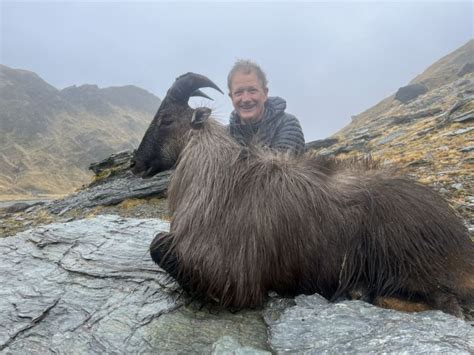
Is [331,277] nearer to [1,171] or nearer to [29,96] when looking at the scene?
[1,171]

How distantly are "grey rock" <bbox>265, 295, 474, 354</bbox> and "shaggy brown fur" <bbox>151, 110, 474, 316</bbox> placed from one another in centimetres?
30

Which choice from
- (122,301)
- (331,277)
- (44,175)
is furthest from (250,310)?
(44,175)

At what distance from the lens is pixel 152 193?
32.1 ft

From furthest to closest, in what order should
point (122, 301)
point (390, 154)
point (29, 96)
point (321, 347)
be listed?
point (29, 96), point (390, 154), point (122, 301), point (321, 347)

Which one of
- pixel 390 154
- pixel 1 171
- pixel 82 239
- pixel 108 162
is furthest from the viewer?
pixel 1 171

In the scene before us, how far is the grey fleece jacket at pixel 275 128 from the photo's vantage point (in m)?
5.27

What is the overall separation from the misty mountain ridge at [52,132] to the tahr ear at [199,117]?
245 feet

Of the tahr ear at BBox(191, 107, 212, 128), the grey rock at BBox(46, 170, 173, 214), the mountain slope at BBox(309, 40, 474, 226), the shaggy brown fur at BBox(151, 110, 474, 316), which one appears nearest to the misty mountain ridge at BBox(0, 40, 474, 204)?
the mountain slope at BBox(309, 40, 474, 226)

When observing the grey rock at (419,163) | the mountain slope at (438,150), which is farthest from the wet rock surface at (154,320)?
the grey rock at (419,163)

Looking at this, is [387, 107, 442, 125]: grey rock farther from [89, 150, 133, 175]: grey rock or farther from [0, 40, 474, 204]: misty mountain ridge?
[89, 150, 133, 175]: grey rock

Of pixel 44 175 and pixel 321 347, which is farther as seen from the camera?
pixel 44 175

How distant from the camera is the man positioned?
5328 mm

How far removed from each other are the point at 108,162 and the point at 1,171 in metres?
84.3

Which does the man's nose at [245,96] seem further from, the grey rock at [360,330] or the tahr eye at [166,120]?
the grey rock at [360,330]
